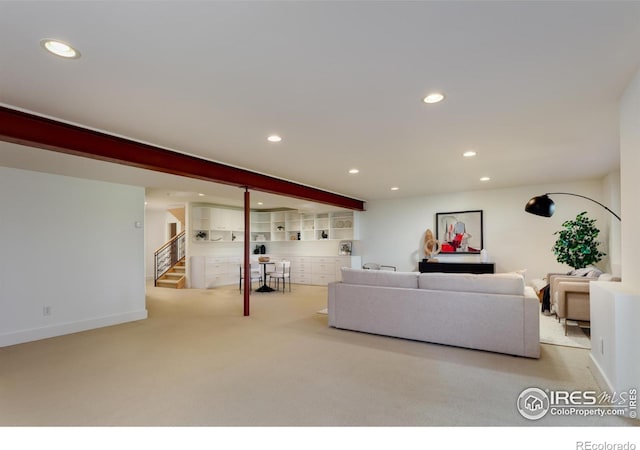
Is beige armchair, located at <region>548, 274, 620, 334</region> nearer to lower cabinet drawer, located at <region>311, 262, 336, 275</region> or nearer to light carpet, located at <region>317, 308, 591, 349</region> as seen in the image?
light carpet, located at <region>317, 308, 591, 349</region>

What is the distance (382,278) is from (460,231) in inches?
168

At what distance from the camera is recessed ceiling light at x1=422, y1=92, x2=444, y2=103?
2.72 m

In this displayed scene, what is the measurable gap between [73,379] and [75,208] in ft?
10.1

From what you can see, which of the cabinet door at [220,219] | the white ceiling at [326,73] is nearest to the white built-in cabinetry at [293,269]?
the cabinet door at [220,219]

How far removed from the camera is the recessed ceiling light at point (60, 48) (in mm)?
1977

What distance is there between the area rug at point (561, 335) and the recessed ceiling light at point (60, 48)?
543 centimetres

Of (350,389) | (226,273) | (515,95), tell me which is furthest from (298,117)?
(226,273)

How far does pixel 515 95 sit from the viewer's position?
2.76 metres

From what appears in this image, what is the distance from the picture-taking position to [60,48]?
6.71ft

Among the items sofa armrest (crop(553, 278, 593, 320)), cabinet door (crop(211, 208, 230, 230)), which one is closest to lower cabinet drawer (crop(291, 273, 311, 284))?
cabinet door (crop(211, 208, 230, 230))

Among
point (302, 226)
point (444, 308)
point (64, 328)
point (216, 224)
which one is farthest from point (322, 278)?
point (64, 328)

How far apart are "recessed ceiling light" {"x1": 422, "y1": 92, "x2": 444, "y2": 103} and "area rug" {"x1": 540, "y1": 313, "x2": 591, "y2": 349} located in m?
3.36

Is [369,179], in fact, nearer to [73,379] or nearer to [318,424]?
[318,424]

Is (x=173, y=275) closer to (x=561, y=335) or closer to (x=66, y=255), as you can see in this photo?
(x=66, y=255)
